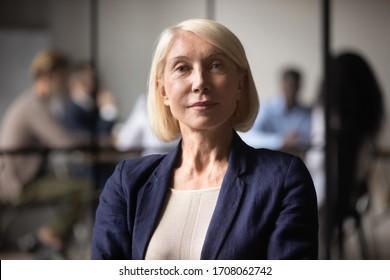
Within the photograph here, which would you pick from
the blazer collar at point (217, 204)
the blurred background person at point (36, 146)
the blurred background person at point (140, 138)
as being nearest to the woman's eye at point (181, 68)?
the blazer collar at point (217, 204)

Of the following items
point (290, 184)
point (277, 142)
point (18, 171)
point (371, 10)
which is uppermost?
point (371, 10)

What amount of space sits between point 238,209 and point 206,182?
0.06 meters

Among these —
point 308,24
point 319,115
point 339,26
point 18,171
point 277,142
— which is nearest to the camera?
point 277,142

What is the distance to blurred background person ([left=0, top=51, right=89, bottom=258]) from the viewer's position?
223 cm

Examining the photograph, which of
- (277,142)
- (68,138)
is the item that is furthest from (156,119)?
(68,138)

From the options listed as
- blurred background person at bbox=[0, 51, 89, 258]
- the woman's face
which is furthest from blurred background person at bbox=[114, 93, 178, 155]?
blurred background person at bbox=[0, 51, 89, 258]

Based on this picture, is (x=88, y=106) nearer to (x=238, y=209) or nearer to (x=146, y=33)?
(x=146, y=33)

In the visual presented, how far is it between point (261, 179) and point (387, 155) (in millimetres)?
1583

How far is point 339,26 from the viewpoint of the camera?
8.71 ft

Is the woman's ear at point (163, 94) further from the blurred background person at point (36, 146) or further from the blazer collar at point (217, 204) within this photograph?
the blurred background person at point (36, 146)

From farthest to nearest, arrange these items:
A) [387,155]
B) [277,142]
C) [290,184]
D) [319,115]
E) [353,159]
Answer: [387,155], [353,159], [319,115], [277,142], [290,184]

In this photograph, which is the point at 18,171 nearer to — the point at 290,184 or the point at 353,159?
the point at 353,159

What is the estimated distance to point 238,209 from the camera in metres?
0.98

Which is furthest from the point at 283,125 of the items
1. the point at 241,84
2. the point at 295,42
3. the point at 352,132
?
the point at 295,42
